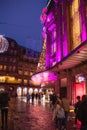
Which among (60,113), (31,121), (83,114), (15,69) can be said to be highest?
(15,69)

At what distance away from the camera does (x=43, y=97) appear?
6400cm

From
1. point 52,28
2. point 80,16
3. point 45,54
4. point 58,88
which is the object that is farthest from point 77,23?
point 45,54

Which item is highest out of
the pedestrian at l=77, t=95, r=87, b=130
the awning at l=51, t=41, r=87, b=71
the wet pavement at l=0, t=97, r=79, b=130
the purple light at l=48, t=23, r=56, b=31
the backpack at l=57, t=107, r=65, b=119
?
the purple light at l=48, t=23, r=56, b=31

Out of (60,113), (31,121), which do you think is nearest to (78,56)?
(31,121)

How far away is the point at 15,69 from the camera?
10244 centimetres

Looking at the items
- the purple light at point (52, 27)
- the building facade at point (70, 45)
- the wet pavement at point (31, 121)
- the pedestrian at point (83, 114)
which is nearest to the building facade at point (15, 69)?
the purple light at point (52, 27)

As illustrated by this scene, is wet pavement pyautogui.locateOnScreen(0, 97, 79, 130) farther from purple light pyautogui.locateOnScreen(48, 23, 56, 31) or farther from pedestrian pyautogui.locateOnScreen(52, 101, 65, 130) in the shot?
purple light pyautogui.locateOnScreen(48, 23, 56, 31)

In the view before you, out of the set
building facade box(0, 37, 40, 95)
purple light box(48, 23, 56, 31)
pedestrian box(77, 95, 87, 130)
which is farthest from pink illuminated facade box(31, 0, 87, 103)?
building facade box(0, 37, 40, 95)

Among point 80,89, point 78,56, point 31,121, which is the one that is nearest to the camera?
point 31,121

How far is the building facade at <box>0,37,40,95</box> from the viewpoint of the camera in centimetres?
9956

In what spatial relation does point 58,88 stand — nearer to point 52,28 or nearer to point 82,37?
point 82,37

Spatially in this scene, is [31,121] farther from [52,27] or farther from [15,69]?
[15,69]

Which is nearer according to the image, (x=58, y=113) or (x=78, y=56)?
(x=58, y=113)

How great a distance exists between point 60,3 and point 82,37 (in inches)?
509
